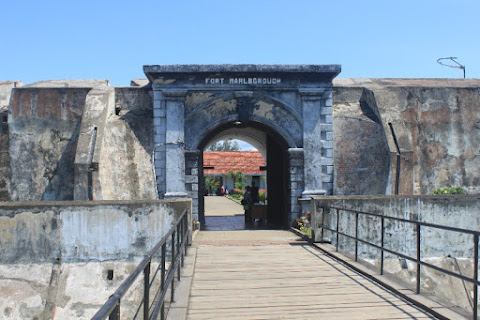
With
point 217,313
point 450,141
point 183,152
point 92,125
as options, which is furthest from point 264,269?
point 450,141

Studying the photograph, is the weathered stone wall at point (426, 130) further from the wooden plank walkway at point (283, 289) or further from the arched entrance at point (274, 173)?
the wooden plank walkway at point (283, 289)

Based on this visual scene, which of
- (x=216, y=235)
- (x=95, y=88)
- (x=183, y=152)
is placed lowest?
(x=216, y=235)

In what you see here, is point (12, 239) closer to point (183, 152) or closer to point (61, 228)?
point (61, 228)

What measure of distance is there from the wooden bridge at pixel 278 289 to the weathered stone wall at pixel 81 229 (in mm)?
1011

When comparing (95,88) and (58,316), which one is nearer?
(58,316)

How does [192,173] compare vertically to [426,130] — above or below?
below

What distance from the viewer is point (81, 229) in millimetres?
9297

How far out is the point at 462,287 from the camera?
10.3 meters

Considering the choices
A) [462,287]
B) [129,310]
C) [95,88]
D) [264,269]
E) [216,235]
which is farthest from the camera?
[95,88]

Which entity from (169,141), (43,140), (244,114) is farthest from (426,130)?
(43,140)

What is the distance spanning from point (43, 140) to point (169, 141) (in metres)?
3.62

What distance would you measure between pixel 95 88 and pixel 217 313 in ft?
33.6

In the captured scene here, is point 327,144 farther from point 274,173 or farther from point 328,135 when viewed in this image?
point 274,173

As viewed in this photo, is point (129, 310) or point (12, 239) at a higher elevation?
point (12, 239)
